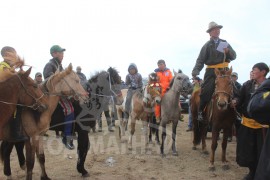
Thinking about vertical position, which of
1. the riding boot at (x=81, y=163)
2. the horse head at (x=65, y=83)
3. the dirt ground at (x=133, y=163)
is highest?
the horse head at (x=65, y=83)

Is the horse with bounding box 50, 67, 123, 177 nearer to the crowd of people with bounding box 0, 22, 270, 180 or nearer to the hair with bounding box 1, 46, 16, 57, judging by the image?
the crowd of people with bounding box 0, 22, 270, 180

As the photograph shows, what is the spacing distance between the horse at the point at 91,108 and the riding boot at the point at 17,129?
99cm

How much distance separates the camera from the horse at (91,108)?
5809mm

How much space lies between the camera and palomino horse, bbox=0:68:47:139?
165 inches

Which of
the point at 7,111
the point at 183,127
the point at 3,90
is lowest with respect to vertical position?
the point at 183,127

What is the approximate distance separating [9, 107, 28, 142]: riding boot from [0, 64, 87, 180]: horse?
82mm

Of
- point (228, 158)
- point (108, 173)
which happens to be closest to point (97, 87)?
point (108, 173)

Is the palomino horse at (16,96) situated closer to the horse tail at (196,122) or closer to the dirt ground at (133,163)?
the dirt ground at (133,163)

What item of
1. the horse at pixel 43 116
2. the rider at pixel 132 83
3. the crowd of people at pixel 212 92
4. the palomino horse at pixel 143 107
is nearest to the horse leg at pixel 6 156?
the horse at pixel 43 116

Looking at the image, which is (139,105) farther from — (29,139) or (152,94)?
(29,139)

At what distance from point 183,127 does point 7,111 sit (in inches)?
399

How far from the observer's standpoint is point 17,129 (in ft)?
15.6

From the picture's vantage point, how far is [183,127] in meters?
13.2

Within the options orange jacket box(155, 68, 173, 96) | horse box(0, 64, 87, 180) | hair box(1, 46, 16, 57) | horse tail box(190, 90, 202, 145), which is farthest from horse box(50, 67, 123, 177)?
horse tail box(190, 90, 202, 145)
